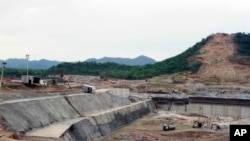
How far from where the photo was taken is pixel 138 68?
5157 inches

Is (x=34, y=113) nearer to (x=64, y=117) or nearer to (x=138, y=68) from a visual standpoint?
(x=64, y=117)

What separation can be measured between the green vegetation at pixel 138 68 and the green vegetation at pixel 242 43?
9032 millimetres

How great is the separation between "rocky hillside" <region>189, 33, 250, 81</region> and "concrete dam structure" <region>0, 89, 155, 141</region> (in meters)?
50.3

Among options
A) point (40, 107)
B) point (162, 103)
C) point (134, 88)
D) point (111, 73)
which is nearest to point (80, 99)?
point (40, 107)

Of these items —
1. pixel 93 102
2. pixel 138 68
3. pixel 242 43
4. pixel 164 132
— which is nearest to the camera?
pixel 164 132

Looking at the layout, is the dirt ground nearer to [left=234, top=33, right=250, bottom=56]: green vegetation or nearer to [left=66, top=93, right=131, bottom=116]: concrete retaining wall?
[left=66, top=93, right=131, bottom=116]: concrete retaining wall

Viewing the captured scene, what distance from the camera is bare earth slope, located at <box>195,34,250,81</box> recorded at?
104 m

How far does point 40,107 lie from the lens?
38.3 meters

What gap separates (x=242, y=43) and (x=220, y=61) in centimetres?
1451

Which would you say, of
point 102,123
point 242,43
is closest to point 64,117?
point 102,123

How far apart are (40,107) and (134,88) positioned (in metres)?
52.3

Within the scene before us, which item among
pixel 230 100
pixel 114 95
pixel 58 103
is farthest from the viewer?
pixel 230 100

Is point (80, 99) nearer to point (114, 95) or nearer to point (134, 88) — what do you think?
point (114, 95)

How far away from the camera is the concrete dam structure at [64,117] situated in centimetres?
3150
